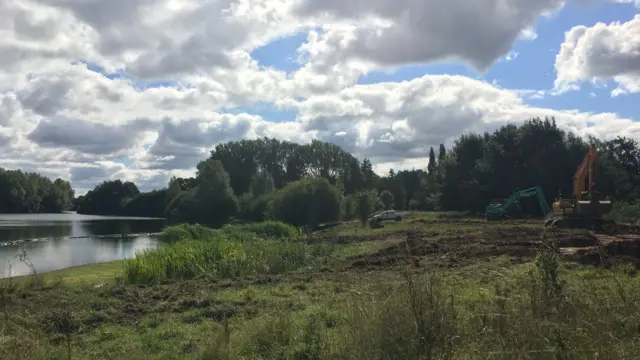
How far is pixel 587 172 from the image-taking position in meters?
30.7

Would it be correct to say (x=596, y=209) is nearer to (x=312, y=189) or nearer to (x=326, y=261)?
(x=326, y=261)

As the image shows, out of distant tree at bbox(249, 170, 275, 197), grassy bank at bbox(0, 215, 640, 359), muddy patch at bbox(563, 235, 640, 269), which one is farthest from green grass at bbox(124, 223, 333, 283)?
distant tree at bbox(249, 170, 275, 197)

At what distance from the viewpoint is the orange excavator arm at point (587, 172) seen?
29859mm

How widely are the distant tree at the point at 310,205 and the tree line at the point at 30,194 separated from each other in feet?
290

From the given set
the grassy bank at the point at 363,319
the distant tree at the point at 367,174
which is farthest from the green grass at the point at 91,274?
the distant tree at the point at 367,174

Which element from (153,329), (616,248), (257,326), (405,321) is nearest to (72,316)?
(153,329)

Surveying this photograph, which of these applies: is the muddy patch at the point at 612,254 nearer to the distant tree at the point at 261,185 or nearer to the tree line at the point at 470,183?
the tree line at the point at 470,183

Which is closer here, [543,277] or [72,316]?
[543,277]

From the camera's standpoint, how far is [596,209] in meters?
28.6

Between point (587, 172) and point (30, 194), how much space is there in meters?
127

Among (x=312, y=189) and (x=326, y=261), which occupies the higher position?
(x=312, y=189)

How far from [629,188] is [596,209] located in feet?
101

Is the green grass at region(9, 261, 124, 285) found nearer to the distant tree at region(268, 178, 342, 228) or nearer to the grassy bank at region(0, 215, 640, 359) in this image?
the grassy bank at region(0, 215, 640, 359)

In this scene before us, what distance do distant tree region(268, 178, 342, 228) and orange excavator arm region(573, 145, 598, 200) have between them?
94.3 ft
